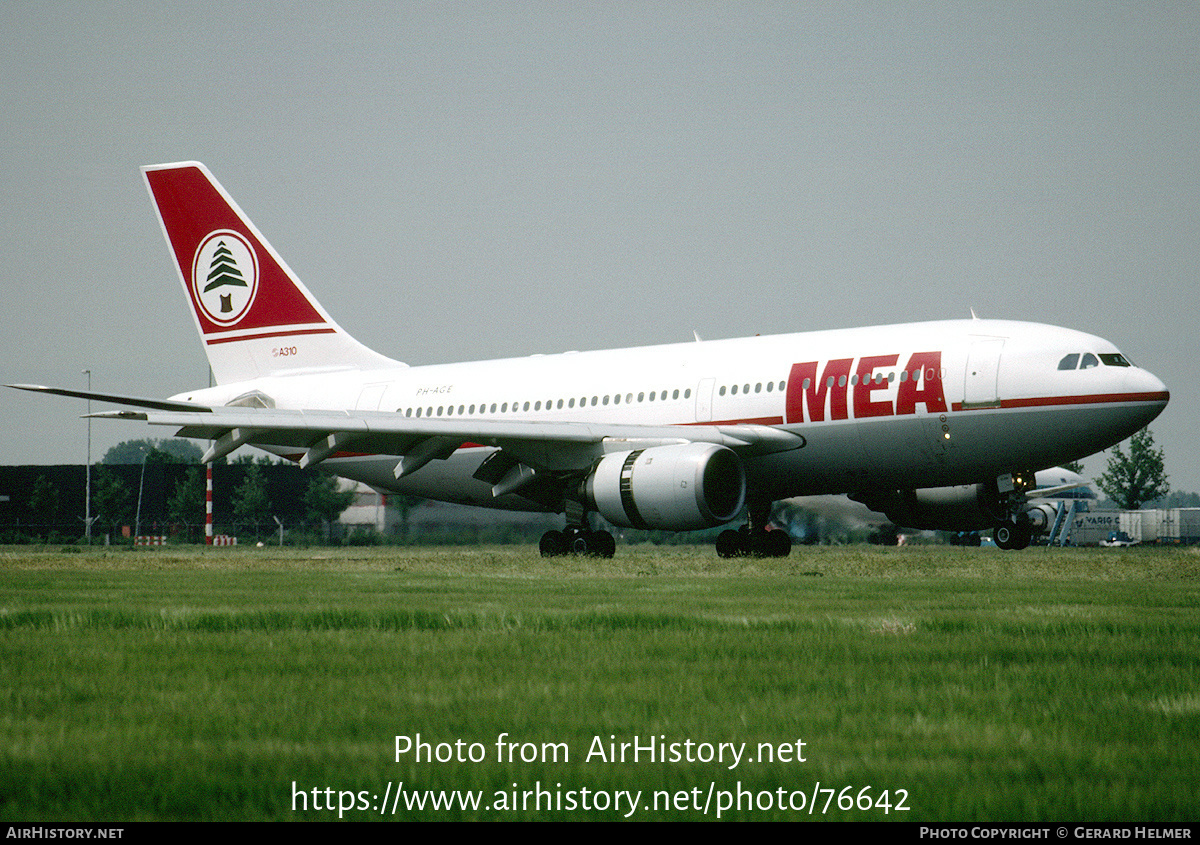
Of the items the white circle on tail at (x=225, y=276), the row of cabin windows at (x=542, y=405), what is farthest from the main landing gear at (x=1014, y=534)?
the white circle on tail at (x=225, y=276)

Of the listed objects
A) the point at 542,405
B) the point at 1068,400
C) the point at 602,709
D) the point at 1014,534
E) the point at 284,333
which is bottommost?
the point at 602,709

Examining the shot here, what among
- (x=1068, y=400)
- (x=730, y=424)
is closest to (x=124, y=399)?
(x=730, y=424)

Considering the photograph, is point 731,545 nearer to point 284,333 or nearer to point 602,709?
point 284,333

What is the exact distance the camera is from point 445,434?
22047mm

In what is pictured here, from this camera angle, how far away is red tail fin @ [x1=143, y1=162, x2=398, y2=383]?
95.1 feet

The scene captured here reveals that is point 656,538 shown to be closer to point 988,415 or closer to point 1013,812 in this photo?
point 988,415

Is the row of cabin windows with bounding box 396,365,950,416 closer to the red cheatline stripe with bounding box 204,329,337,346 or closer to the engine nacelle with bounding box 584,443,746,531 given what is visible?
the engine nacelle with bounding box 584,443,746,531

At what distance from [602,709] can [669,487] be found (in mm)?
14081

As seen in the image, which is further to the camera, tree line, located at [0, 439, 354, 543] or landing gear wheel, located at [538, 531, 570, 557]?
tree line, located at [0, 439, 354, 543]

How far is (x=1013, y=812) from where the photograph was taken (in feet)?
12.8

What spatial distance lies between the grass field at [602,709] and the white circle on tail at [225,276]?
18.7 m

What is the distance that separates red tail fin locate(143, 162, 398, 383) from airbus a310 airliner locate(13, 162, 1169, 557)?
3.16 feet

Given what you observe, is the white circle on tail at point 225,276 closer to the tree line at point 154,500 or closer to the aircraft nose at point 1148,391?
the aircraft nose at point 1148,391

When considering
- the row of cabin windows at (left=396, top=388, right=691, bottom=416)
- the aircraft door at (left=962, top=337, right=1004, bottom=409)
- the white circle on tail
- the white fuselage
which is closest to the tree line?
the white circle on tail
